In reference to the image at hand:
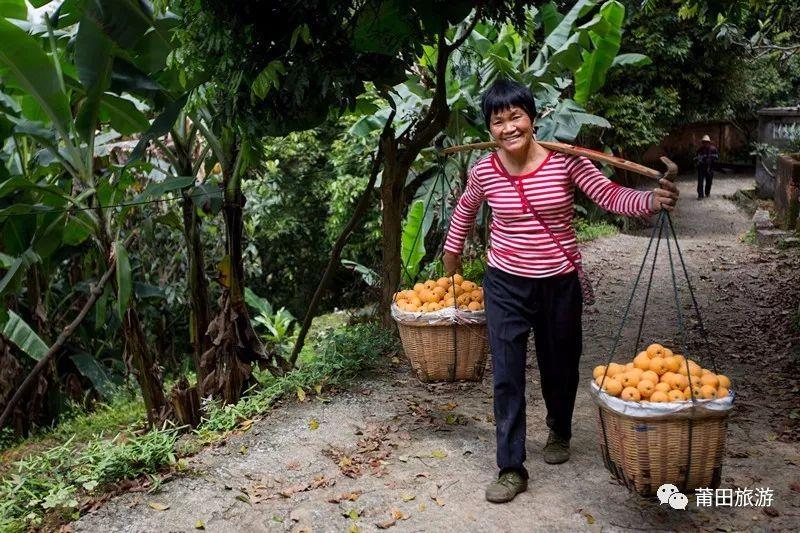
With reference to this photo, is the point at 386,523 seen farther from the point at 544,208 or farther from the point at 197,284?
the point at 197,284

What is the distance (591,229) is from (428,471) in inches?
378

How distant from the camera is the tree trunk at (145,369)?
5270mm

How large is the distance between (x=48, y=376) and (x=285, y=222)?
234 inches

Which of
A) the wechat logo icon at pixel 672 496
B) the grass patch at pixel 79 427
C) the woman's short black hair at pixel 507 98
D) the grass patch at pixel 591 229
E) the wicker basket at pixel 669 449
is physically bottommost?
the grass patch at pixel 79 427

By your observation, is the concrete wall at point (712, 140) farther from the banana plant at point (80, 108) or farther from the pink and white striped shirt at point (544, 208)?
the pink and white striped shirt at point (544, 208)

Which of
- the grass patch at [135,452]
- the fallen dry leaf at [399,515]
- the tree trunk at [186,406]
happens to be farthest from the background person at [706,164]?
the fallen dry leaf at [399,515]

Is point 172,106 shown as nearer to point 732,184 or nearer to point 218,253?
point 218,253

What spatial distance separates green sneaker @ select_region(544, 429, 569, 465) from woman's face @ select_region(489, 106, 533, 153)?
1464 millimetres

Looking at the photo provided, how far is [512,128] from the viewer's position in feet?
11.3

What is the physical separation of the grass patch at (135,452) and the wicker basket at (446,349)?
0.93m

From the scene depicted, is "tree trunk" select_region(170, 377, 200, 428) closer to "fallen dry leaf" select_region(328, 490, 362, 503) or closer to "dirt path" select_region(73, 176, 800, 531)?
"dirt path" select_region(73, 176, 800, 531)

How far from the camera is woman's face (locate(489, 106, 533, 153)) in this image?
3.46 meters

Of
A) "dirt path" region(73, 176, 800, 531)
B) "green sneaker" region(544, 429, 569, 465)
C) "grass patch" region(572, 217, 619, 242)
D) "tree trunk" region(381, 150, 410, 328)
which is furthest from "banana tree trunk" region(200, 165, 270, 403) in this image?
"grass patch" region(572, 217, 619, 242)

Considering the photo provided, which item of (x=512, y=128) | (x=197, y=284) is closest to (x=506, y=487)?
(x=512, y=128)
